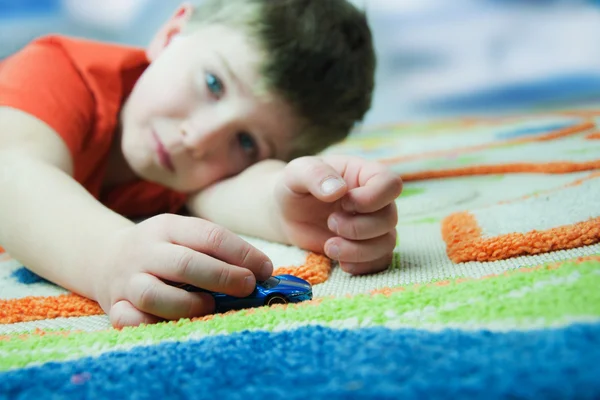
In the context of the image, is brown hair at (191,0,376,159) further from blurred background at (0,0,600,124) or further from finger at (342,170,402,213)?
blurred background at (0,0,600,124)

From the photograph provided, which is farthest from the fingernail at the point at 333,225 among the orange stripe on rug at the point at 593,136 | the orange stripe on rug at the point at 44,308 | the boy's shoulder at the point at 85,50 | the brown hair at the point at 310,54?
the orange stripe on rug at the point at 593,136

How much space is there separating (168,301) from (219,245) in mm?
55

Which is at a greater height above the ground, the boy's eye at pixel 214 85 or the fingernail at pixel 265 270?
the boy's eye at pixel 214 85

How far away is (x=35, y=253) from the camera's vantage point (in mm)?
522

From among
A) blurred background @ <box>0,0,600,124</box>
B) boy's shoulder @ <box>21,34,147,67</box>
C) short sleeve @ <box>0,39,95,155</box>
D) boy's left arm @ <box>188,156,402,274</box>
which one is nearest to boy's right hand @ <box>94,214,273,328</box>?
boy's left arm @ <box>188,156,402,274</box>

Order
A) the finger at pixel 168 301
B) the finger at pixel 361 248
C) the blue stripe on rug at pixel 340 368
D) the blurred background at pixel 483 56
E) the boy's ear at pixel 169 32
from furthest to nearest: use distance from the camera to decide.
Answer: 1. the blurred background at pixel 483 56
2. the boy's ear at pixel 169 32
3. the finger at pixel 361 248
4. the finger at pixel 168 301
5. the blue stripe on rug at pixel 340 368

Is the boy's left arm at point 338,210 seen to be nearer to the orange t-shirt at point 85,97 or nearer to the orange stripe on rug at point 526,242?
the orange stripe on rug at point 526,242

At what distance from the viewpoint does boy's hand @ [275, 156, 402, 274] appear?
1.58 feet

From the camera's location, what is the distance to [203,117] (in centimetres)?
77

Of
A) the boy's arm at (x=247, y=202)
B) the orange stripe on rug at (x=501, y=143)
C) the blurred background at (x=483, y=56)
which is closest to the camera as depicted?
the boy's arm at (x=247, y=202)

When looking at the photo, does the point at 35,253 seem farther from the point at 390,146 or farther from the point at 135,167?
the point at 390,146

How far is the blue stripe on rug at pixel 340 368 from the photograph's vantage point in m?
0.21

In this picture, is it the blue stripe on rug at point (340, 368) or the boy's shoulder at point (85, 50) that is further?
the boy's shoulder at point (85, 50)

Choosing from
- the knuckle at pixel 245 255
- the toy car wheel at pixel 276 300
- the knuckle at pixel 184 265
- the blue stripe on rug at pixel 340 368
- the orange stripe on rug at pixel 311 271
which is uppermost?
the blue stripe on rug at pixel 340 368
